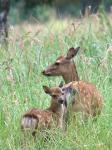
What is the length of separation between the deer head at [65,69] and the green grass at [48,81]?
22cm

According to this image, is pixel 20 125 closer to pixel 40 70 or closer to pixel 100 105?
pixel 100 105

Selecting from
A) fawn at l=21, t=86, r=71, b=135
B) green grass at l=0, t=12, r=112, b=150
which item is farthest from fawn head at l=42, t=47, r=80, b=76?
fawn at l=21, t=86, r=71, b=135

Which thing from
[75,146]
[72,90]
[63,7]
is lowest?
[75,146]

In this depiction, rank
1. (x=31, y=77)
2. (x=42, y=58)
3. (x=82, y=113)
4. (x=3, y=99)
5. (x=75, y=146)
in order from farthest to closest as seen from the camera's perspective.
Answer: (x=42, y=58) < (x=31, y=77) < (x=3, y=99) < (x=82, y=113) < (x=75, y=146)

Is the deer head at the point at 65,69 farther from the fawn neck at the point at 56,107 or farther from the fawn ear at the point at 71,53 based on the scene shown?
the fawn neck at the point at 56,107

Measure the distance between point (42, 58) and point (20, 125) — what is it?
285 cm

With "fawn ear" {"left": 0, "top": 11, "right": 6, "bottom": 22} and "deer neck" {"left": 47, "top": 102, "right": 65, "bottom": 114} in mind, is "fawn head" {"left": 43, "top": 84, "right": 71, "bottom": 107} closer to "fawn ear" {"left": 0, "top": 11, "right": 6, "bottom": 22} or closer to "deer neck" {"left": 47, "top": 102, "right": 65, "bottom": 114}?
"deer neck" {"left": 47, "top": 102, "right": 65, "bottom": 114}

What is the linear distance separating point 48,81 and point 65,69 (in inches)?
15.4

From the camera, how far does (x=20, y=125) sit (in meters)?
6.53

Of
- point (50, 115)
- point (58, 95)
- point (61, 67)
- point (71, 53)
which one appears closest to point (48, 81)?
point (61, 67)

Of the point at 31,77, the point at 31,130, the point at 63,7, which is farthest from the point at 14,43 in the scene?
the point at 63,7

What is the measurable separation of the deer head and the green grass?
0.22 meters

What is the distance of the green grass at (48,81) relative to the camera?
6.39 m

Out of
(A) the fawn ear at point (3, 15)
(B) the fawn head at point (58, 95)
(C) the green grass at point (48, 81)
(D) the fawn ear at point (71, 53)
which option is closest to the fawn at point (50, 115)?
(B) the fawn head at point (58, 95)
